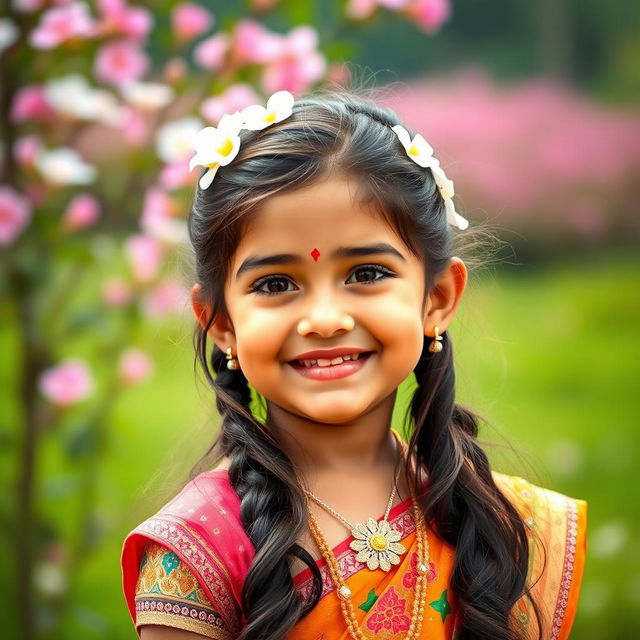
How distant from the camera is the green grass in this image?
3.94 m

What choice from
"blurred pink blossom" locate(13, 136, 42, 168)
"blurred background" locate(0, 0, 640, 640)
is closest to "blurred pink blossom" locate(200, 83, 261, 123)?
"blurred background" locate(0, 0, 640, 640)

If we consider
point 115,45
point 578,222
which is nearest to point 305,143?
point 115,45

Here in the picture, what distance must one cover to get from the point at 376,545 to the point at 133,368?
149 cm

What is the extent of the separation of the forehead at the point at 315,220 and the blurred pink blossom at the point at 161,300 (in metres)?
1.46

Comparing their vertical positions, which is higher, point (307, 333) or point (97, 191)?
point (97, 191)

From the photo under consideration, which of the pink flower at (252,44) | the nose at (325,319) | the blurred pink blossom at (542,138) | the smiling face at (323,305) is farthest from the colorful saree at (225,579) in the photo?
the blurred pink blossom at (542,138)

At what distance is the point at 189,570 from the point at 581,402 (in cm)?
356

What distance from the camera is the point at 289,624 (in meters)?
1.76

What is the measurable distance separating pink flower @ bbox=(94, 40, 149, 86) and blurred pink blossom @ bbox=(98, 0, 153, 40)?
0.05 meters

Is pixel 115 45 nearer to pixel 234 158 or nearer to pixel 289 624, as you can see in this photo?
pixel 234 158

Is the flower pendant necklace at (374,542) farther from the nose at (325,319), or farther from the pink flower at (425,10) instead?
the pink flower at (425,10)

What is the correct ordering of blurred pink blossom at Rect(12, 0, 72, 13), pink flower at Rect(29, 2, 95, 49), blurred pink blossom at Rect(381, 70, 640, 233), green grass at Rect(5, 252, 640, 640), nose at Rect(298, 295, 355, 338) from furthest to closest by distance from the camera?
blurred pink blossom at Rect(381, 70, 640, 233) → green grass at Rect(5, 252, 640, 640) → blurred pink blossom at Rect(12, 0, 72, 13) → pink flower at Rect(29, 2, 95, 49) → nose at Rect(298, 295, 355, 338)

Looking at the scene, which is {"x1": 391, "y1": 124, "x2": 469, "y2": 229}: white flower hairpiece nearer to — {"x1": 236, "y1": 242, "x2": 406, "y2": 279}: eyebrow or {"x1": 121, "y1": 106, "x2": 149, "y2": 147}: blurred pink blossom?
{"x1": 236, "y1": 242, "x2": 406, "y2": 279}: eyebrow

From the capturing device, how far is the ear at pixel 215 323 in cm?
196
